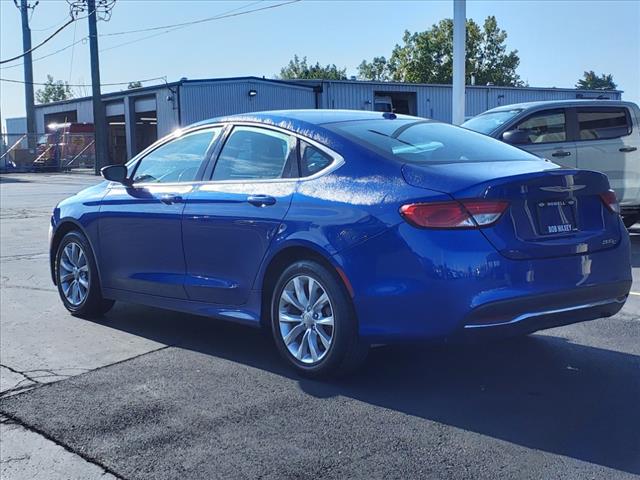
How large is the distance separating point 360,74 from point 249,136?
119m

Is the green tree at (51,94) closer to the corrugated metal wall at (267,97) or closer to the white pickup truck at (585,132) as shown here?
the corrugated metal wall at (267,97)

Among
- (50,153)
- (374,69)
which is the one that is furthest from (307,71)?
(50,153)

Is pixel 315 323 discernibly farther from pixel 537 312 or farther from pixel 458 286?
pixel 537 312

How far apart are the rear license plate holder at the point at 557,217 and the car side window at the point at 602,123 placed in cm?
616

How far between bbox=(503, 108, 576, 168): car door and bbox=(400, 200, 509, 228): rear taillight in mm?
5890

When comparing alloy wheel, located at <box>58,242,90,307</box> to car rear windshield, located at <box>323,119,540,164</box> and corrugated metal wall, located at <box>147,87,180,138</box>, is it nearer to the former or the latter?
car rear windshield, located at <box>323,119,540,164</box>

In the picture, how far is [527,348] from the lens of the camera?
16.9 ft

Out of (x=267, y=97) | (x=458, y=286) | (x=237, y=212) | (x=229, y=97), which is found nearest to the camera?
(x=458, y=286)

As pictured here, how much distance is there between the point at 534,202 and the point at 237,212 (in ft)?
6.31

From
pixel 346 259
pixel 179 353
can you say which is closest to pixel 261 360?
pixel 179 353

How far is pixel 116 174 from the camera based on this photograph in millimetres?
5938

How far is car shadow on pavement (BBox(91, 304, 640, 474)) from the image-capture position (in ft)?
11.9

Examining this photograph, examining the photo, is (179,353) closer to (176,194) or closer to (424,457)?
(176,194)

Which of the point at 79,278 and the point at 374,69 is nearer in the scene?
the point at 79,278
